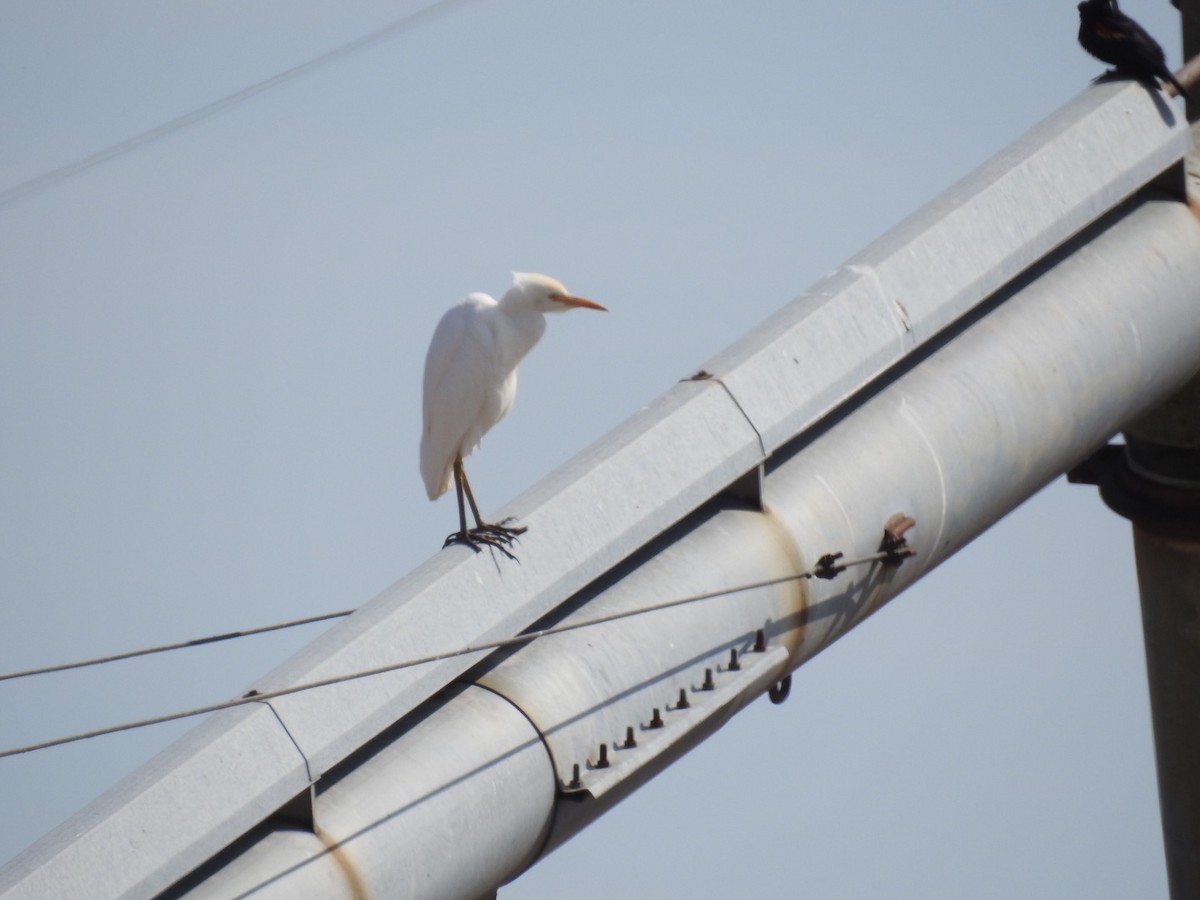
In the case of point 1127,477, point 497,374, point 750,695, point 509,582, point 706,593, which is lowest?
point 1127,477

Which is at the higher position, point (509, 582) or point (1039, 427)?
point (509, 582)

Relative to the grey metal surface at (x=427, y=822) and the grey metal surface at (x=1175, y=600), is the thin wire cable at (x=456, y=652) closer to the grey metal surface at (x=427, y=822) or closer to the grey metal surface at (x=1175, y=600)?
the grey metal surface at (x=427, y=822)

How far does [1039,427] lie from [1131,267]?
72 centimetres

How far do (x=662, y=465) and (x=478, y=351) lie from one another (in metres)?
1.77

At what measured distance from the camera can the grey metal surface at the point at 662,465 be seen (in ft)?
14.6

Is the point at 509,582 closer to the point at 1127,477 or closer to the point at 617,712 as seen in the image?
the point at 617,712

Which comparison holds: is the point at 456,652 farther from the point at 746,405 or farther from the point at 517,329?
the point at 517,329

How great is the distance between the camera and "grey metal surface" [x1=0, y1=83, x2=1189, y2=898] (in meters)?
4.45

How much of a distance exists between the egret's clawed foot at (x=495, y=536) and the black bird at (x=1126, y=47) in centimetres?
305

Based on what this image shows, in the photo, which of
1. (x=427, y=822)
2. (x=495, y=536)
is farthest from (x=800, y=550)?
(x=427, y=822)

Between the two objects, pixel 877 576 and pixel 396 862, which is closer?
pixel 396 862

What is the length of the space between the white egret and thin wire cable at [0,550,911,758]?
A: 173cm

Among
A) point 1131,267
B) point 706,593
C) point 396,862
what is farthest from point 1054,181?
point 396,862

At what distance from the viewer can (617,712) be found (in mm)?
5305
